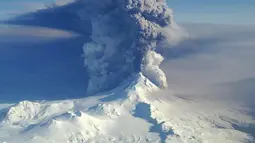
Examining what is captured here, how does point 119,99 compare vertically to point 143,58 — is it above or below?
below

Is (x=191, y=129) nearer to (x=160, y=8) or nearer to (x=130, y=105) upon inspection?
(x=130, y=105)

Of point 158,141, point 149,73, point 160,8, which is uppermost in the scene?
point 160,8

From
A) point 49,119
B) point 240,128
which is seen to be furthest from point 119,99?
point 240,128

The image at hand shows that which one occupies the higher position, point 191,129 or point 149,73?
point 149,73

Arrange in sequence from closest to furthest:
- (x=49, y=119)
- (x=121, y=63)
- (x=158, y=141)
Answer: (x=158, y=141), (x=49, y=119), (x=121, y=63)

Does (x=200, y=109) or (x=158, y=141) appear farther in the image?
(x=200, y=109)

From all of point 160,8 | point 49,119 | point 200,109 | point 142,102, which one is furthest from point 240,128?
point 49,119

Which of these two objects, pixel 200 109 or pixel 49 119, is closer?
pixel 49 119

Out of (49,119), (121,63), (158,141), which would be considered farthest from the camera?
(121,63)

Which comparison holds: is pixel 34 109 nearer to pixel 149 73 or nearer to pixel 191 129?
pixel 149 73
